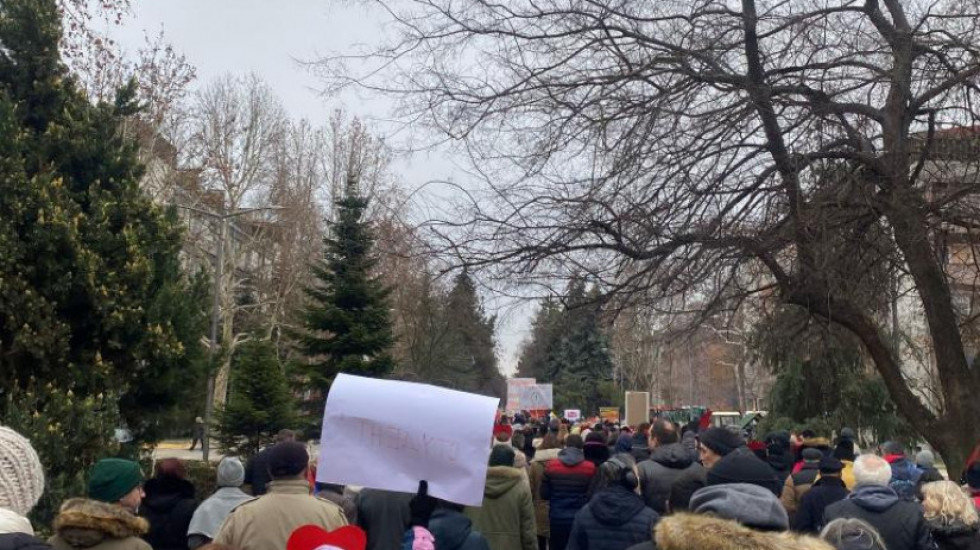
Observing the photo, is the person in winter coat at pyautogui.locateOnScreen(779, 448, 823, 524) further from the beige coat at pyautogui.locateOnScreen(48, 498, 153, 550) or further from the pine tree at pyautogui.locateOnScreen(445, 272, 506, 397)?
the beige coat at pyautogui.locateOnScreen(48, 498, 153, 550)

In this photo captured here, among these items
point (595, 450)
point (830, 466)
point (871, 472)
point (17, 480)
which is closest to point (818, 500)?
point (830, 466)

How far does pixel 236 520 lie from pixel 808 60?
7.73 meters

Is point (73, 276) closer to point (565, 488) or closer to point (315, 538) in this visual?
point (565, 488)

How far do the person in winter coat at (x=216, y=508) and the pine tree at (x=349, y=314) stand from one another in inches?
838

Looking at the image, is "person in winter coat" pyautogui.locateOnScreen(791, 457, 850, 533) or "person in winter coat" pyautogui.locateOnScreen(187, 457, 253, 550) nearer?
"person in winter coat" pyautogui.locateOnScreen(187, 457, 253, 550)

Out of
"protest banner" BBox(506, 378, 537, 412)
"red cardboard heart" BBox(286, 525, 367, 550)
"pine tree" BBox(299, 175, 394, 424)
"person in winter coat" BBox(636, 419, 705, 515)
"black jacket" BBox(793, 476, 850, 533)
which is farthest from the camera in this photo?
"protest banner" BBox(506, 378, 537, 412)

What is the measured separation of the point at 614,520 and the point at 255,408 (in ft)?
68.0

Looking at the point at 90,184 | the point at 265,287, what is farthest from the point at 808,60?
the point at 265,287

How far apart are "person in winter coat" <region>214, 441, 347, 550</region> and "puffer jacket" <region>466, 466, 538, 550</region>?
9.75 feet

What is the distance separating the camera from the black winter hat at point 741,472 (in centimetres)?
612

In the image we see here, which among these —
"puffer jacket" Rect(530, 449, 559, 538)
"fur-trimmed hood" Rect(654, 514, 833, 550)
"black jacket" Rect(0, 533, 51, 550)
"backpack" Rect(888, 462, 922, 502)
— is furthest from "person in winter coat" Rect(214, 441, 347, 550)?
"puffer jacket" Rect(530, 449, 559, 538)

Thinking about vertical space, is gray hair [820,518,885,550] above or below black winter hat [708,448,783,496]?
below

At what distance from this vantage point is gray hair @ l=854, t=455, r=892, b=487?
633 centimetres

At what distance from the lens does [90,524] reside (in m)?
4.63
